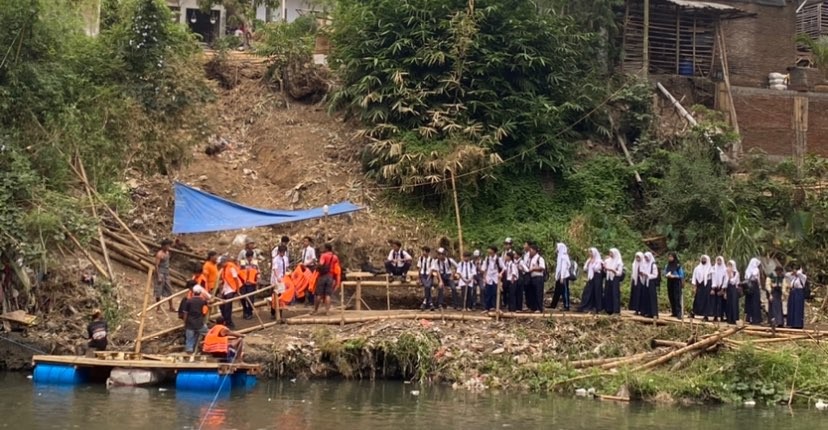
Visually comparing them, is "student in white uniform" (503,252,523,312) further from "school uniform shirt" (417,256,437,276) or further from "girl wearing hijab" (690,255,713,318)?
"girl wearing hijab" (690,255,713,318)

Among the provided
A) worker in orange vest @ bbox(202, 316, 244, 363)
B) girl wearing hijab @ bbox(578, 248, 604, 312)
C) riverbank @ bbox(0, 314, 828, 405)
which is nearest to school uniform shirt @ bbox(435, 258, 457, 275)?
riverbank @ bbox(0, 314, 828, 405)

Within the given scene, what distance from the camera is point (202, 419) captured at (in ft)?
49.2

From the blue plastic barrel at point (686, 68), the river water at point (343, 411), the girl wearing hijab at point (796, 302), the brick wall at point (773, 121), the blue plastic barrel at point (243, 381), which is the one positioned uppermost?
the blue plastic barrel at point (686, 68)

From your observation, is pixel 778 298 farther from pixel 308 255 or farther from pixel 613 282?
pixel 308 255

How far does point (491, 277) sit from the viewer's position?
71.5 ft

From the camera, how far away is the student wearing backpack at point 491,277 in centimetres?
2175

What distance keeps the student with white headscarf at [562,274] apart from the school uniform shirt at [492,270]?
1236 millimetres

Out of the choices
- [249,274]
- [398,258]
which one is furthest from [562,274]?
[249,274]

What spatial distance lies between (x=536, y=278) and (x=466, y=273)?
5.11 feet

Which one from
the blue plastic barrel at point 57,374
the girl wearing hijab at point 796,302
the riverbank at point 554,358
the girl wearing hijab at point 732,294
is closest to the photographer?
the blue plastic barrel at point 57,374

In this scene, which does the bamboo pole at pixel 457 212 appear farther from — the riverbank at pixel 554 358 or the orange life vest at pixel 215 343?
the orange life vest at pixel 215 343

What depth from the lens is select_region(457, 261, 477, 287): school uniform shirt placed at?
22125 millimetres

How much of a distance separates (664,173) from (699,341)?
9797 mm

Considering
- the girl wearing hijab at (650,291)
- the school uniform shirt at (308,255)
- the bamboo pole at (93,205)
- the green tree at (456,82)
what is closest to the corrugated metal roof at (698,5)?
the green tree at (456,82)
